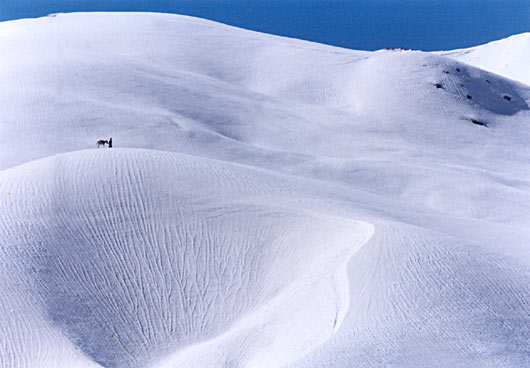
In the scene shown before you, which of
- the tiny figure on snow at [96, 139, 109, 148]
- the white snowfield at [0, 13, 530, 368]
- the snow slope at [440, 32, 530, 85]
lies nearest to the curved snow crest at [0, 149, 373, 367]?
the white snowfield at [0, 13, 530, 368]

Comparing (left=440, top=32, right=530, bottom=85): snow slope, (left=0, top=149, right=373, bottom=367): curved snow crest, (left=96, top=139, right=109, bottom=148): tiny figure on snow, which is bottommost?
(left=440, top=32, right=530, bottom=85): snow slope

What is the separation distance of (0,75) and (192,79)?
5.91 m

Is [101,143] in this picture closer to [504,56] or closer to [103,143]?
[103,143]

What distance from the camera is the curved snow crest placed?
6.46 metres

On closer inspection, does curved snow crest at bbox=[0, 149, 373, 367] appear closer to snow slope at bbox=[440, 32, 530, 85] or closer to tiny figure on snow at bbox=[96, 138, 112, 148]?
tiny figure on snow at bbox=[96, 138, 112, 148]

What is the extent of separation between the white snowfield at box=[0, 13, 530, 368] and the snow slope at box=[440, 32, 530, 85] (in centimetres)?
2659

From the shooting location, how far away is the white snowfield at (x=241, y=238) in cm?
603

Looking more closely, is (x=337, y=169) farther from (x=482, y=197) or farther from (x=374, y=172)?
(x=482, y=197)


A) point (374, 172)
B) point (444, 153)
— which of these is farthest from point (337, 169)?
point (444, 153)

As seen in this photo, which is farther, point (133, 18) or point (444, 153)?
point (133, 18)

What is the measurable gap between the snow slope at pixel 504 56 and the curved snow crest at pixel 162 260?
35.4 metres

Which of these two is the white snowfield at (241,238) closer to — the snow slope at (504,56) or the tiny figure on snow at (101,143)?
the tiny figure on snow at (101,143)

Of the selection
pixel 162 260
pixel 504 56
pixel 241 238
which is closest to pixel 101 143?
pixel 162 260

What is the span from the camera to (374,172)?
45.2ft
